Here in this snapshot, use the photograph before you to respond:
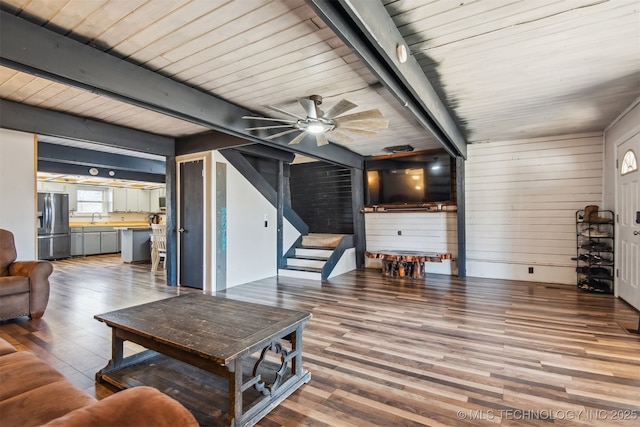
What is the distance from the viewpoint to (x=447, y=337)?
2.95 meters

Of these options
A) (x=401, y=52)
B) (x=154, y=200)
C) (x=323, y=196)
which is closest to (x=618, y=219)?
(x=401, y=52)

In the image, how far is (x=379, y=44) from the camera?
6.05 feet

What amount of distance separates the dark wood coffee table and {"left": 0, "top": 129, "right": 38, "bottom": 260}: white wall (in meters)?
2.69

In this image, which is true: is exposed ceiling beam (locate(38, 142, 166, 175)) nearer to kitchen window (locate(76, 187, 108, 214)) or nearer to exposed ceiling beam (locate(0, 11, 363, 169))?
exposed ceiling beam (locate(0, 11, 363, 169))

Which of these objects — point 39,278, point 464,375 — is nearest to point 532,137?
point 464,375

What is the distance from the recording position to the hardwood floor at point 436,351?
1.86 m

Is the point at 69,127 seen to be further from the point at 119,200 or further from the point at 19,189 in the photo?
the point at 119,200

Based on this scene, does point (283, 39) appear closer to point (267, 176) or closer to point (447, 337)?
point (447, 337)

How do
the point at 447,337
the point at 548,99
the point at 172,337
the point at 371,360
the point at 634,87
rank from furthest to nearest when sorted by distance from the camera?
the point at 548,99
the point at 634,87
the point at 447,337
the point at 371,360
the point at 172,337

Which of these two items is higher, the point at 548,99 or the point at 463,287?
the point at 548,99

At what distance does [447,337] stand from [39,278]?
4439 mm

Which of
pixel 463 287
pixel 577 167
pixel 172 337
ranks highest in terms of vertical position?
pixel 577 167

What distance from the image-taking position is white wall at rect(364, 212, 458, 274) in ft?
20.0

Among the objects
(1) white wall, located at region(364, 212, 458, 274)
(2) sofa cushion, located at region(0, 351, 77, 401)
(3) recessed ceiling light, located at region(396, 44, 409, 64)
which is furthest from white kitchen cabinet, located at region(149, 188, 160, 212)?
(3) recessed ceiling light, located at region(396, 44, 409, 64)
